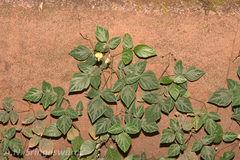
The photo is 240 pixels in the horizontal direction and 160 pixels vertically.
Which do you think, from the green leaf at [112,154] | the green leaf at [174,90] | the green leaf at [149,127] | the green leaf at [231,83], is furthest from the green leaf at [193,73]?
the green leaf at [112,154]

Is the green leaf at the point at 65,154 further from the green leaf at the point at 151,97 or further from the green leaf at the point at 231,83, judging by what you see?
the green leaf at the point at 231,83

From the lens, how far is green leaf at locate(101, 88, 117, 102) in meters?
1.10

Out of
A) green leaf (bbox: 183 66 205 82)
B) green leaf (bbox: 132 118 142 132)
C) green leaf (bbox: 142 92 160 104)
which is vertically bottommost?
green leaf (bbox: 132 118 142 132)

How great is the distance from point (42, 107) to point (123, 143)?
2.24 ft

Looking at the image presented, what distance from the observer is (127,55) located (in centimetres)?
108

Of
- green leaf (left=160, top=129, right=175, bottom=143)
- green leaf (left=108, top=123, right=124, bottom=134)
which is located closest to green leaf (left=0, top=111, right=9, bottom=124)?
green leaf (left=108, top=123, right=124, bottom=134)

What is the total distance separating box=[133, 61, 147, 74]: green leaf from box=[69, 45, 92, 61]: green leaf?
1.12ft

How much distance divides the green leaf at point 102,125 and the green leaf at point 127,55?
459 mm

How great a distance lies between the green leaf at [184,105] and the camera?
1138 millimetres

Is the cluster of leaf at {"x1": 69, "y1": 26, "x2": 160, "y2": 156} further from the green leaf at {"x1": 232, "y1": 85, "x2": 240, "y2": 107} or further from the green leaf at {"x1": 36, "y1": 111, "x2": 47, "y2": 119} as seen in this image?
the green leaf at {"x1": 232, "y1": 85, "x2": 240, "y2": 107}

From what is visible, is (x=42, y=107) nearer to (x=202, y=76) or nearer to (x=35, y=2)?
(x=35, y=2)

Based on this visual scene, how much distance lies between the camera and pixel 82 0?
1095mm

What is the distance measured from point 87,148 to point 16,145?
1.88ft

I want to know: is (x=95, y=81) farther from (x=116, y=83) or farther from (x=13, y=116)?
(x=13, y=116)
